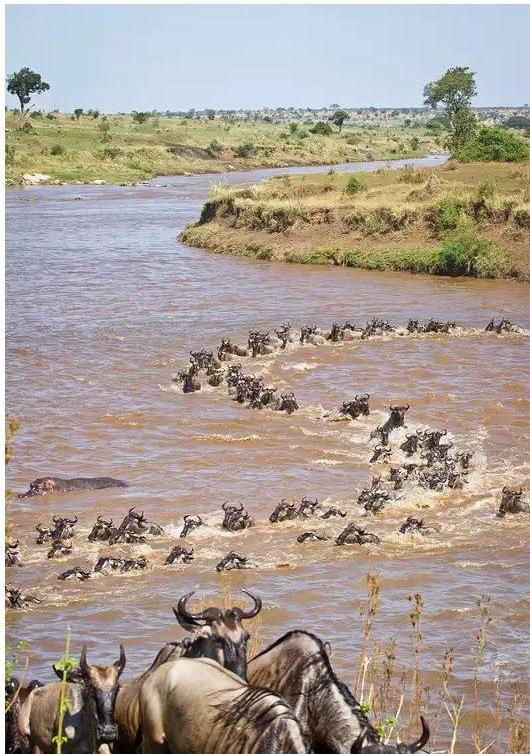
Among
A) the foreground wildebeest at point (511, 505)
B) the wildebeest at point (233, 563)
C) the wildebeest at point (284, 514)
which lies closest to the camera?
the wildebeest at point (233, 563)

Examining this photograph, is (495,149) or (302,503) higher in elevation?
(495,149)

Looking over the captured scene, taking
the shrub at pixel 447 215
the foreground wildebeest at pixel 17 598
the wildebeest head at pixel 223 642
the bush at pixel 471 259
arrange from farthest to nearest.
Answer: the shrub at pixel 447 215 → the bush at pixel 471 259 → the foreground wildebeest at pixel 17 598 → the wildebeest head at pixel 223 642

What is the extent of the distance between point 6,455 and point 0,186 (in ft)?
3.33

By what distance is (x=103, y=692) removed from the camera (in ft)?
16.5

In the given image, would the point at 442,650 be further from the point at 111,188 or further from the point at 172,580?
the point at 111,188

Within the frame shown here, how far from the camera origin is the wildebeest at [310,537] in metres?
11.6

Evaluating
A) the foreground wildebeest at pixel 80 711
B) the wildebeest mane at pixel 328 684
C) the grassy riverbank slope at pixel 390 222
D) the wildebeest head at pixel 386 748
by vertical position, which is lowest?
the foreground wildebeest at pixel 80 711

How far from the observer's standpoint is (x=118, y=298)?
27.0 m

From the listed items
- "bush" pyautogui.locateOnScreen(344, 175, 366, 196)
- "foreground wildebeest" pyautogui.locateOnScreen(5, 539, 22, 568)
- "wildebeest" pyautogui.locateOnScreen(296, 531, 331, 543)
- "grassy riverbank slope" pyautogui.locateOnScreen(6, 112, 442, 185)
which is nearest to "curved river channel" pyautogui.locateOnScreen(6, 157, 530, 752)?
"wildebeest" pyautogui.locateOnScreen(296, 531, 331, 543)

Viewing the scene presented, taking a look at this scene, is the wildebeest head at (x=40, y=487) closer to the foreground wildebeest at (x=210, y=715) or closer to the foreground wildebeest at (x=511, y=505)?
the foreground wildebeest at (x=511, y=505)

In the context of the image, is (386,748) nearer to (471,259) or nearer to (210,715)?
(210,715)

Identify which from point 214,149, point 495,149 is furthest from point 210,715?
point 214,149

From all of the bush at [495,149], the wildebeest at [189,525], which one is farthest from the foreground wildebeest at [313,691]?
the bush at [495,149]

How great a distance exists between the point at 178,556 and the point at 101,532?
3.43ft
